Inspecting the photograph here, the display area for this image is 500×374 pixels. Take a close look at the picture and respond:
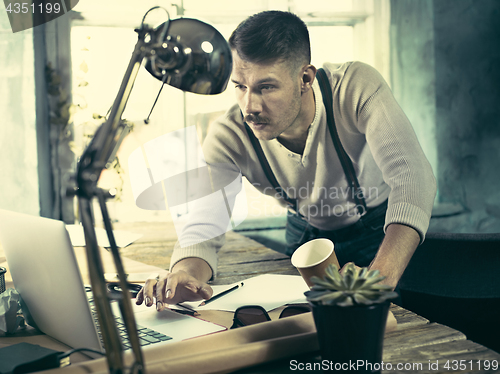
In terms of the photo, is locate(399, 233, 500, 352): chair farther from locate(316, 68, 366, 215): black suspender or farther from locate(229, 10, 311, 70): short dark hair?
locate(229, 10, 311, 70): short dark hair

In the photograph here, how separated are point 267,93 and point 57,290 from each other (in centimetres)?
80

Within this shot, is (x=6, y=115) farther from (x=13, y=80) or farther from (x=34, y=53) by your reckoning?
(x=34, y=53)

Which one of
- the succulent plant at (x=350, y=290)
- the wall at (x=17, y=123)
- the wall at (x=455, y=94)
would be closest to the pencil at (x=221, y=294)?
the succulent plant at (x=350, y=290)

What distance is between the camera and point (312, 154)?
1477mm

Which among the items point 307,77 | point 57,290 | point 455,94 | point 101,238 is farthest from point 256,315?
point 455,94

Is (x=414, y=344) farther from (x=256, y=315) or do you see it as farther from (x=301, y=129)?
(x=301, y=129)

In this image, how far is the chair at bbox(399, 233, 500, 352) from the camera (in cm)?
110

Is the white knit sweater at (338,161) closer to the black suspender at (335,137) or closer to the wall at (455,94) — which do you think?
the black suspender at (335,137)

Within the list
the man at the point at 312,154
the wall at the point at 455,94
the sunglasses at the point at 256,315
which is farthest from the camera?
the wall at the point at 455,94

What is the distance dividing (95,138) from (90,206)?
0.07 metres

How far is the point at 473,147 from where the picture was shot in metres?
2.99

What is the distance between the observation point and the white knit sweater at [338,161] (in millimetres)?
1058

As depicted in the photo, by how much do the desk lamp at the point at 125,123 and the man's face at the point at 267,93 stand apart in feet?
2.10

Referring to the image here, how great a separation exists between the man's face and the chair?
21.2 inches
